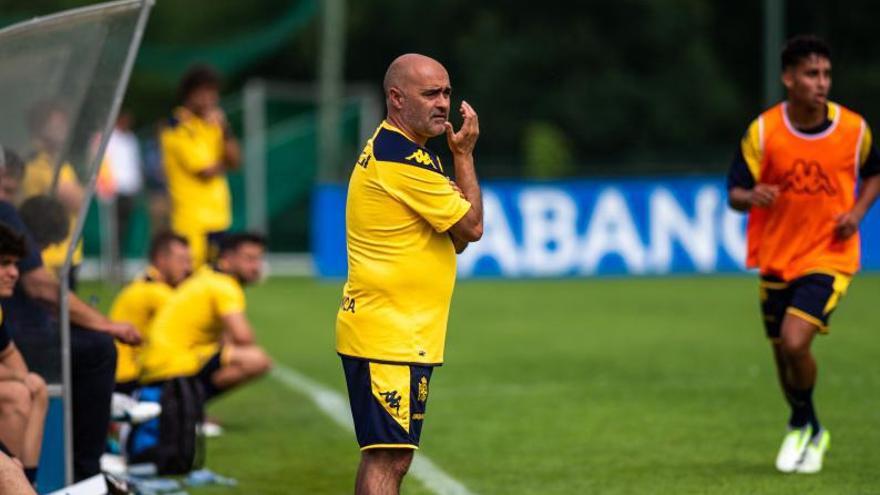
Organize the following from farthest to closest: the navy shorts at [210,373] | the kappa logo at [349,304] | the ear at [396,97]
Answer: the navy shorts at [210,373] → the kappa logo at [349,304] → the ear at [396,97]

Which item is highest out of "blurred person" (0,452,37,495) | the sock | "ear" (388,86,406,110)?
"ear" (388,86,406,110)

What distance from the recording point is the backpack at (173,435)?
9094 millimetres

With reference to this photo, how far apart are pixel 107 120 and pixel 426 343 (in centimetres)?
235

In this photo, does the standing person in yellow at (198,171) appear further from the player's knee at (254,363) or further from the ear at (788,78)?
the ear at (788,78)

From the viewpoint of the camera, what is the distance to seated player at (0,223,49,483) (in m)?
7.43

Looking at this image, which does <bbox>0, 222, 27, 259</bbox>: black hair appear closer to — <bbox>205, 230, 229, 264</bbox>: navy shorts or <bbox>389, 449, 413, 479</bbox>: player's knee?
<bbox>389, 449, 413, 479</bbox>: player's knee

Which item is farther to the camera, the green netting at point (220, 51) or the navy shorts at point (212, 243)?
the green netting at point (220, 51)

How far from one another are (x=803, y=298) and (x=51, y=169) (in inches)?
146

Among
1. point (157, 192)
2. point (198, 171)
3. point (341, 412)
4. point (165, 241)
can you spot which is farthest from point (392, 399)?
point (157, 192)

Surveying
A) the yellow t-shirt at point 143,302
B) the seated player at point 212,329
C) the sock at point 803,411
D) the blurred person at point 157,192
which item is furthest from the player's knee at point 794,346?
the blurred person at point 157,192

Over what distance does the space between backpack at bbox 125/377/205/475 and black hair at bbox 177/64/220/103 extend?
4296mm

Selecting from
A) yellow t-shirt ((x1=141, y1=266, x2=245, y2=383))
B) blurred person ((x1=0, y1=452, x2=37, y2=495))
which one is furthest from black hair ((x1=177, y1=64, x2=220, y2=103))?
blurred person ((x1=0, y1=452, x2=37, y2=495))

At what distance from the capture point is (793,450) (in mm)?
8812

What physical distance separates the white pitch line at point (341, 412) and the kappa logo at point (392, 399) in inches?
88.0
